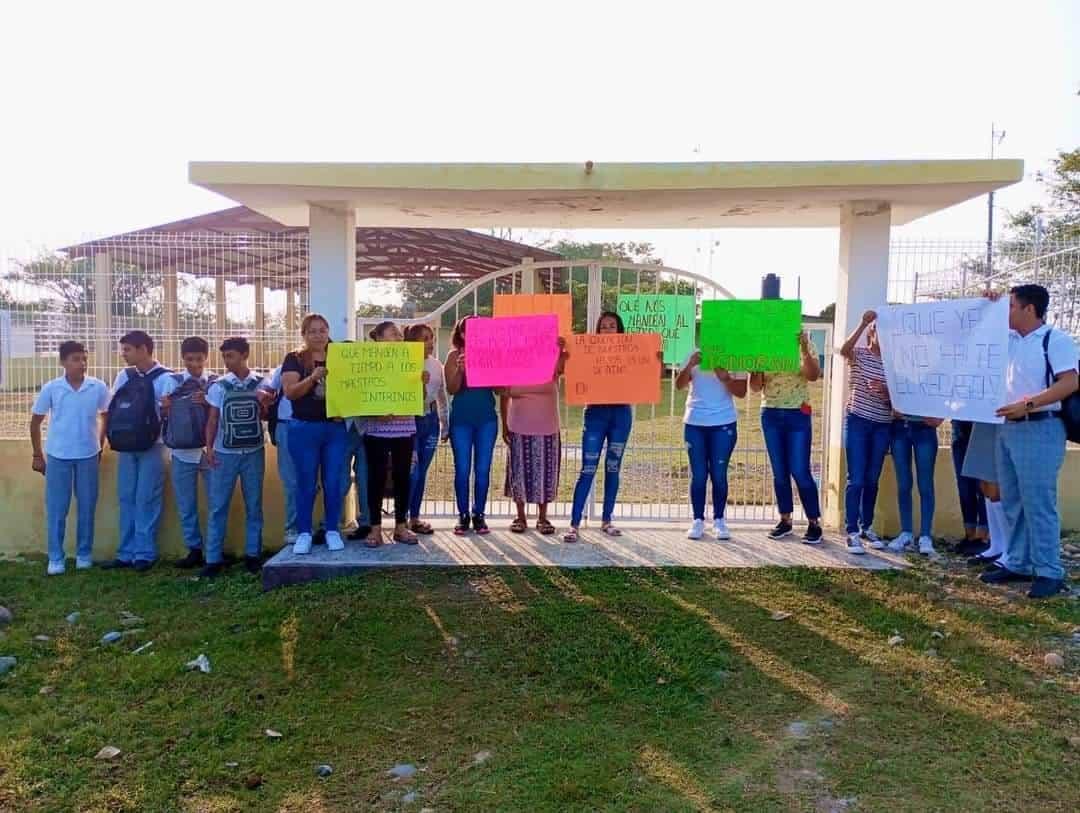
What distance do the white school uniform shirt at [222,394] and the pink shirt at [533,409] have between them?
→ 1.75 metres

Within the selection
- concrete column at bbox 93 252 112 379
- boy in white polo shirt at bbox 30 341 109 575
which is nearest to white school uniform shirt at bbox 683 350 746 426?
boy in white polo shirt at bbox 30 341 109 575

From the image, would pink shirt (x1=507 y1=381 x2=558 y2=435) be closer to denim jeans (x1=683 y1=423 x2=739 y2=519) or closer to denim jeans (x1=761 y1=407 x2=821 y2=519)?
denim jeans (x1=683 y1=423 x2=739 y2=519)

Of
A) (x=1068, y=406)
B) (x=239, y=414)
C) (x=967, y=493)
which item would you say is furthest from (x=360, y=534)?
(x=1068, y=406)

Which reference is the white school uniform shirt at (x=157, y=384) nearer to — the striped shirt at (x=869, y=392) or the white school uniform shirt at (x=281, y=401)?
the white school uniform shirt at (x=281, y=401)

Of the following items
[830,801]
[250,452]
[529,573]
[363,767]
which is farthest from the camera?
[250,452]

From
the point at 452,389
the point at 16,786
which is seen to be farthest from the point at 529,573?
the point at 16,786

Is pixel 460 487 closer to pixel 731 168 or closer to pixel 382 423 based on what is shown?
pixel 382 423

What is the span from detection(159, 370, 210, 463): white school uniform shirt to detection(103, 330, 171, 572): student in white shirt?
0.05m

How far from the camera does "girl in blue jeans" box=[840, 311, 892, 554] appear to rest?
566cm

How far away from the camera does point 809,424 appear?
5.75m

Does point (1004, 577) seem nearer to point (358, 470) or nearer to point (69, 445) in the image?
point (358, 470)

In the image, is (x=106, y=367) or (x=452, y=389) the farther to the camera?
(x=106, y=367)

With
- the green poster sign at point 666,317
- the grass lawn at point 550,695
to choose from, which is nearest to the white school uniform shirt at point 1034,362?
the grass lawn at point 550,695

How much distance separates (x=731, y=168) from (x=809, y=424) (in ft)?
6.21
